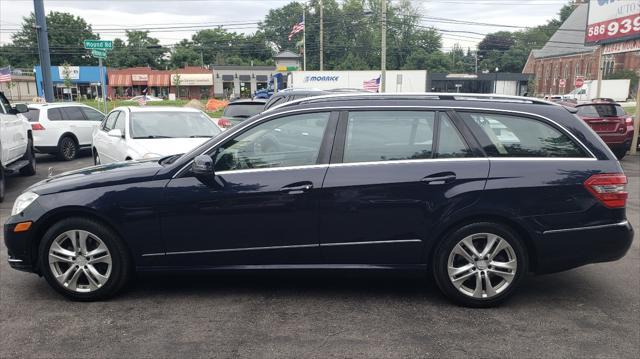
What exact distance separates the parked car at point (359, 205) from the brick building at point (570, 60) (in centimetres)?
7098

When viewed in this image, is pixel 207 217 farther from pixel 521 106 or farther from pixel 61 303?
pixel 521 106

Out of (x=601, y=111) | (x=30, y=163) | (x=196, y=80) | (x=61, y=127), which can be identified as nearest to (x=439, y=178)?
(x=30, y=163)

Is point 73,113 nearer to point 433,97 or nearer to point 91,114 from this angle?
point 91,114

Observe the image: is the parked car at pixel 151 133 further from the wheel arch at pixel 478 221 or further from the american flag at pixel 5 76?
the american flag at pixel 5 76

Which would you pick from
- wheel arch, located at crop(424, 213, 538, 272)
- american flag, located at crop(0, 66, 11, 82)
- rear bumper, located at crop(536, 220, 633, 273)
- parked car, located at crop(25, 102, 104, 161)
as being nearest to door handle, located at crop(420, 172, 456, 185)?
wheel arch, located at crop(424, 213, 538, 272)

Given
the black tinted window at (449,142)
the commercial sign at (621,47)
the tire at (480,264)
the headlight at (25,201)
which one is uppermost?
→ the commercial sign at (621,47)

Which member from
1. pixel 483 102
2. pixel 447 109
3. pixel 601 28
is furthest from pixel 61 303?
pixel 601 28

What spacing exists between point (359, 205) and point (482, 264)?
111 cm

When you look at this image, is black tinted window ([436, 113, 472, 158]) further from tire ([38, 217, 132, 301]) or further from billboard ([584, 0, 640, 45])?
billboard ([584, 0, 640, 45])

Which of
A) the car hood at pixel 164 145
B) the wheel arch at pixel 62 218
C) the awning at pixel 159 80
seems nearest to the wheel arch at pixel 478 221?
the wheel arch at pixel 62 218

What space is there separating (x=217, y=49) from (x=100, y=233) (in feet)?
340

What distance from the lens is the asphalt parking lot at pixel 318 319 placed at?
3.38 meters

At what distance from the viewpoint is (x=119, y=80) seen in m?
74.4

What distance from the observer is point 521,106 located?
4.18 m
